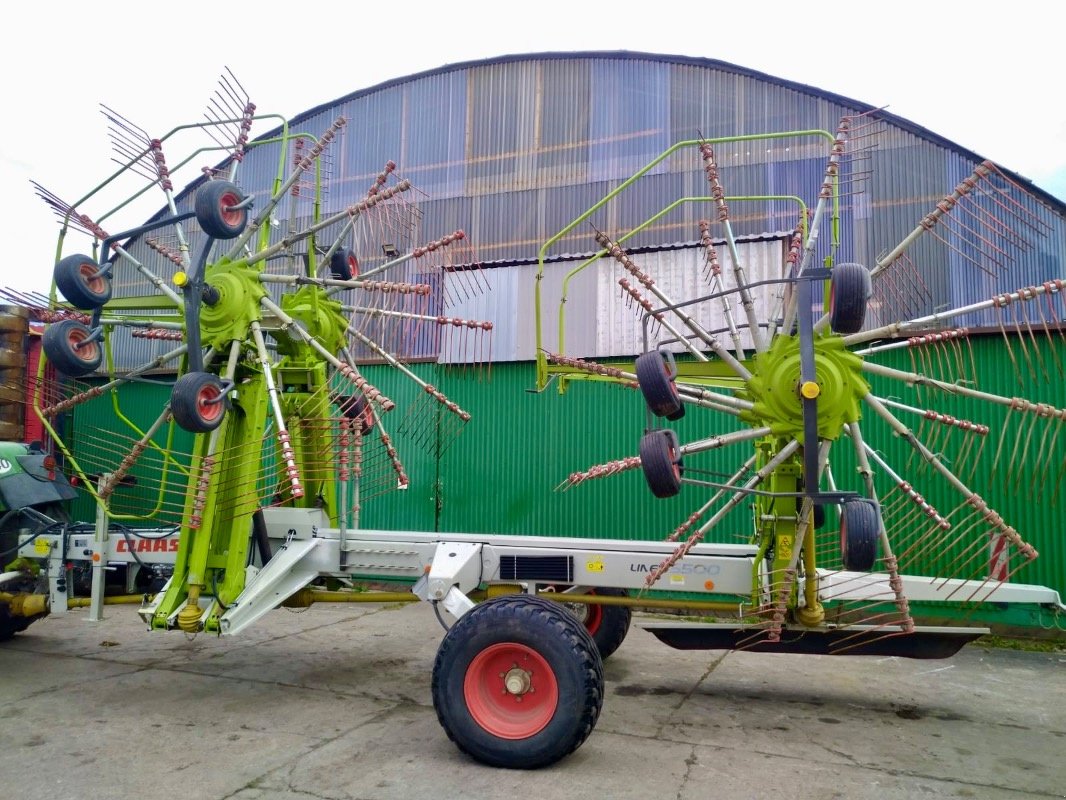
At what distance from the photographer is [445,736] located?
6.19 meters

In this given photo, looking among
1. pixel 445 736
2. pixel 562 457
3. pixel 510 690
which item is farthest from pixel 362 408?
pixel 562 457

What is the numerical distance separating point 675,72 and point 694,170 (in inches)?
75.0

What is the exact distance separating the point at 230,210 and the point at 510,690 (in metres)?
4.25

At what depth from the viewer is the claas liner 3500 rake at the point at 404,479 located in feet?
17.8

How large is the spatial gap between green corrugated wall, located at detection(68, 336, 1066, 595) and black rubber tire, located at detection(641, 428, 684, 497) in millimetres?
5835

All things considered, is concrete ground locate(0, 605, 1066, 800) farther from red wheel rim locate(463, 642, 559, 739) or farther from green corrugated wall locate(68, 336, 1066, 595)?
green corrugated wall locate(68, 336, 1066, 595)

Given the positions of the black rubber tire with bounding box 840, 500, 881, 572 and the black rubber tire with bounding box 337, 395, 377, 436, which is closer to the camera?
the black rubber tire with bounding box 840, 500, 881, 572

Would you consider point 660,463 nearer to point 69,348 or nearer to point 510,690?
point 510,690

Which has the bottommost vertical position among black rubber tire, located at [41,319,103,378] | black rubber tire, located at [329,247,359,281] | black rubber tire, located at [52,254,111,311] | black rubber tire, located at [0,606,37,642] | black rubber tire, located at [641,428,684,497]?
black rubber tire, located at [0,606,37,642]

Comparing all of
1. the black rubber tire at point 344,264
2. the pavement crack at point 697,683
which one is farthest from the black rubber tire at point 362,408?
the pavement crack at point 697,683

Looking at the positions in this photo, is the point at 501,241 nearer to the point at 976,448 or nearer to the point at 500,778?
the point at 976,448

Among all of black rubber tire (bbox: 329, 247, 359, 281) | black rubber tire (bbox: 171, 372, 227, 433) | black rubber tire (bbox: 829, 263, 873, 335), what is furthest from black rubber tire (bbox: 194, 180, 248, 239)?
black rubber tire (bbox: 829, 263, 873, 335)

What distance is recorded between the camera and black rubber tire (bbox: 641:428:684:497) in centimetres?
520

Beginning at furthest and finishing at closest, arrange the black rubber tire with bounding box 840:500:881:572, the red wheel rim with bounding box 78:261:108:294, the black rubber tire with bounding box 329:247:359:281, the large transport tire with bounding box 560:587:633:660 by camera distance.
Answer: the large transport tire with bounding box 560:587:633:660
the black rubber tire with bounding box 329:247:359:281
the red wheel rim with bounding box 78:261:108:294
the black rubber tire with bounding box 840:500:881:572
